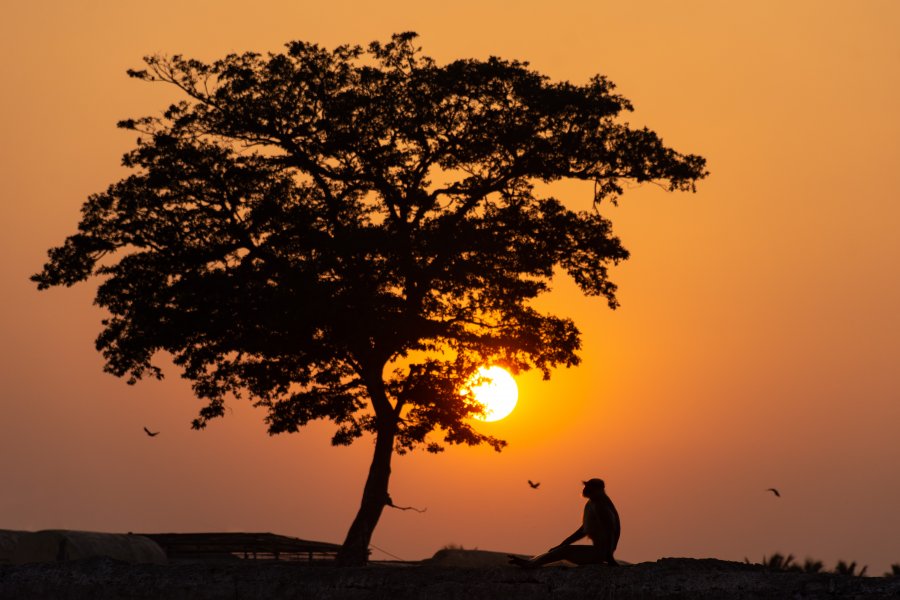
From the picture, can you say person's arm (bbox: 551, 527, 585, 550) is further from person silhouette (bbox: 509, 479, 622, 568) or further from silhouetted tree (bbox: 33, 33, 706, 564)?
silhouetted tree (bbox: 33, 33, 706, 564)

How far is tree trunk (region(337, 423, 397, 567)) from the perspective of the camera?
3291 cm

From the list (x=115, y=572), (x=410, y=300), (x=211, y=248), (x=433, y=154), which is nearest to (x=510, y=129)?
(x=433, y=154)

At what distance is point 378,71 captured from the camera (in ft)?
109

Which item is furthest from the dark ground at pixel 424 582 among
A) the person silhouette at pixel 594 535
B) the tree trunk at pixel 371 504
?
the tree trunk at pixel 371 504

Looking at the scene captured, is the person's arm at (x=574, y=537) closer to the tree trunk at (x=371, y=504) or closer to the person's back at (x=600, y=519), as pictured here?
the person's back at (x=600, y=519)

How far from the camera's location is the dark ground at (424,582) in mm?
18797

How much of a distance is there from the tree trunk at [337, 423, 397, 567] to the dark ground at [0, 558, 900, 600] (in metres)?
9.04

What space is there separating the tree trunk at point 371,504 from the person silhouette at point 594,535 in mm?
13165

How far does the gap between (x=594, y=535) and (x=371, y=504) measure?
13944mm

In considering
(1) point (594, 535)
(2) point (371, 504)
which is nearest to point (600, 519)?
(1) point (594, 535)

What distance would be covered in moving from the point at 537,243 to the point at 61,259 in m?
13.6

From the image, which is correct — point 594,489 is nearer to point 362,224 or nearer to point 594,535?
point 594,535

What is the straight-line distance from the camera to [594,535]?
66.6 feet

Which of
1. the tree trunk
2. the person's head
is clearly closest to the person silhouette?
the person's head
